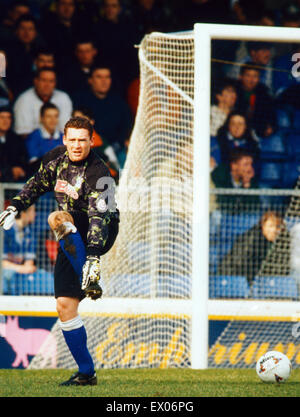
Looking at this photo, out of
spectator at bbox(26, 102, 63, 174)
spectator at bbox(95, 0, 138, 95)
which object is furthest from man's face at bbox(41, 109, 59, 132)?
spectator at bbox(95, 0, 138, 95)

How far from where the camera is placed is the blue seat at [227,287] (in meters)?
8.17

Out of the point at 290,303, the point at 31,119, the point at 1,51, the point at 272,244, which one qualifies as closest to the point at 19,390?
the point at 290,303

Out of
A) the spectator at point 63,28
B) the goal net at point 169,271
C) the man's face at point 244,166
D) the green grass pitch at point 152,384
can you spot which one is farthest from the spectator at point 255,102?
the green grass pitch at point 152,384

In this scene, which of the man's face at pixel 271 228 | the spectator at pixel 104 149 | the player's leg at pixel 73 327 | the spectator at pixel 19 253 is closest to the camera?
the player's leg at pixel 73 327

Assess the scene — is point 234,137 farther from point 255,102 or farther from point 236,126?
point 255,102

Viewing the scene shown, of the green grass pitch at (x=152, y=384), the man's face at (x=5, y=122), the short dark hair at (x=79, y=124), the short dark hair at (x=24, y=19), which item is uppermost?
the short dark hair at (x=24, y=19)

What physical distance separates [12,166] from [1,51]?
145 cm

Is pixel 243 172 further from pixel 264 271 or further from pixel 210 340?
pixel 210 340

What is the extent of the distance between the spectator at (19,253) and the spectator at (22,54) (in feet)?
6.25

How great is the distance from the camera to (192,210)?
754cm

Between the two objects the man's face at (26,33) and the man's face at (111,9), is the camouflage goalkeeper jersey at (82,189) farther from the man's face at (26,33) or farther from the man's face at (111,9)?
the man's face at (111,9)

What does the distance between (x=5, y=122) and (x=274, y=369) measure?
4196 mm

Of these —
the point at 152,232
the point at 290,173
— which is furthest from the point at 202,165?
the point at 290,173

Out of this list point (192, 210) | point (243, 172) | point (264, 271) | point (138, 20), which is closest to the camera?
point (192, 210)
